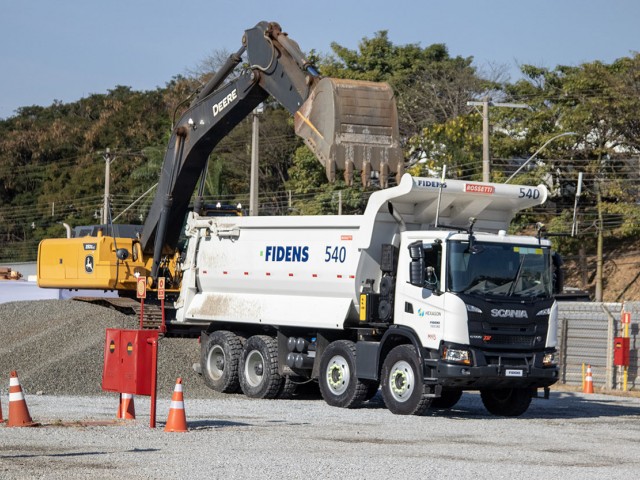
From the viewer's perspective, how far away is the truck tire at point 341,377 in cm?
1983

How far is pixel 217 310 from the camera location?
23.4m

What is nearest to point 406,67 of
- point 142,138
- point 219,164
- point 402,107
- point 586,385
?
point 402,107

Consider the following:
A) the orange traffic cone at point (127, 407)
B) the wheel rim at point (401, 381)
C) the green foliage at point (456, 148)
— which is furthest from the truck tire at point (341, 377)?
the green foliage at point (456, 148)

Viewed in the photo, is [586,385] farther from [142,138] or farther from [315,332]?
[142,138]

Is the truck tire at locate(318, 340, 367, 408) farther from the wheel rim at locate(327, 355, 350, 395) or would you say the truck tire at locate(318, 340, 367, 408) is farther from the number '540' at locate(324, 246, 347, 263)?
the number '540' at locate(324, 246, 347, 263)

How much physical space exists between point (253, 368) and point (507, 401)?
17.2 ft

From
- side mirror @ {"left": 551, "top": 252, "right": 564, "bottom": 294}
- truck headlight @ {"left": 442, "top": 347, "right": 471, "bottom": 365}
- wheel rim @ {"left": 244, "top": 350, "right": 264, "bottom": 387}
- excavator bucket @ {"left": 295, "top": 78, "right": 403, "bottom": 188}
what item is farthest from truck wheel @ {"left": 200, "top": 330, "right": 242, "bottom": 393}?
side mirror @ {"left": 551, "top": 252, "right": 564, "bottom": 294}

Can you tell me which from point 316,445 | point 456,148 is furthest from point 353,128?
point 456,148

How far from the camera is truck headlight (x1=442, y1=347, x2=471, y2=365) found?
18109 millimetres

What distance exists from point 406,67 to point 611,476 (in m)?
51.3

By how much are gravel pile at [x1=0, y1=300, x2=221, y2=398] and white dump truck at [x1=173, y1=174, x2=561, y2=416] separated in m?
1.08

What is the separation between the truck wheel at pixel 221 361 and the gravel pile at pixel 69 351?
24 cm

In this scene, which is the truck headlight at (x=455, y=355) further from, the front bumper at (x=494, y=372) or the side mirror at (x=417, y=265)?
the side mirror at (x=417, y=265)

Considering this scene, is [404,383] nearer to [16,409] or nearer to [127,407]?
[127,407]
